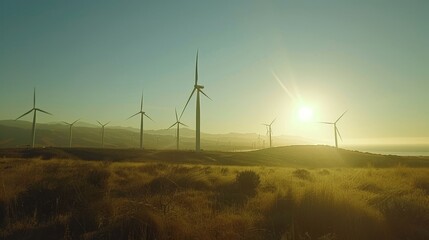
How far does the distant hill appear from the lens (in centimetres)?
6894

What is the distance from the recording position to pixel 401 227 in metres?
10.6

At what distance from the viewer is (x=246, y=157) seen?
279 ft

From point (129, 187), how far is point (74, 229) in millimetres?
8216

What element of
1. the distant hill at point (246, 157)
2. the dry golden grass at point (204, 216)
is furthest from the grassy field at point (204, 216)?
the distant hill at point (246, 157)

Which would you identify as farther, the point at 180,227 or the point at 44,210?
the point at 44,210

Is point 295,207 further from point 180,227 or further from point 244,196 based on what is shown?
point 180,227

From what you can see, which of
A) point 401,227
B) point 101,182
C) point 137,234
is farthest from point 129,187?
point 401,227

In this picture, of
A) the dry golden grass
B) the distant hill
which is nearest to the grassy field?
the dry golden grass

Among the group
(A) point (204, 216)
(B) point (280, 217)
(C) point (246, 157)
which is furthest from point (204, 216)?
(C) point (246, 157)

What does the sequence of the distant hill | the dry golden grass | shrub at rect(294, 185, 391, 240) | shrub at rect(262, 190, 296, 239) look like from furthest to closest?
the distant hill, shrub at rect(294, 185, 391, 240), shrub at rect(262, 190, 296, 239), the dry golden grass

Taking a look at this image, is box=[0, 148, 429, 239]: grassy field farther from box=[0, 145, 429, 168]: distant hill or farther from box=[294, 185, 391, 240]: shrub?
box=[0, 145, 429, 168]: distant hill

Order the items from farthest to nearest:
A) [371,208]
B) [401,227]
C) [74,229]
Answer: [371,208] < [401,227] < [74,229]

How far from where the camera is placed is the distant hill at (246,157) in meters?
68.9

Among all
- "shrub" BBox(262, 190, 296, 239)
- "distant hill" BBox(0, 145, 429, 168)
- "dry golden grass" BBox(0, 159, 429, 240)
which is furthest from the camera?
"distant hill" BBox(0, 145, 429, 168)
